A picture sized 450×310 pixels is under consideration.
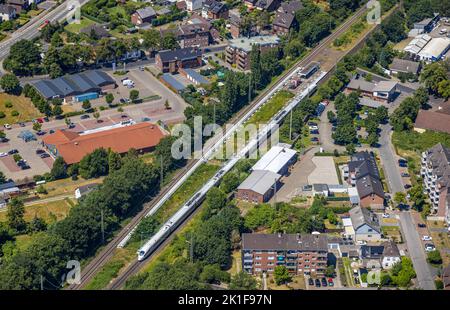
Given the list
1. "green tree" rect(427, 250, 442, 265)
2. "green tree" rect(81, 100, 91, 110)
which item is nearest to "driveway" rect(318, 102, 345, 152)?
"green tree" rect(427, 250, 442, 265)

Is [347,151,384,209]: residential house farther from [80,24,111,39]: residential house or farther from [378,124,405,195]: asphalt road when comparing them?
[80,24,111,39]: residential house

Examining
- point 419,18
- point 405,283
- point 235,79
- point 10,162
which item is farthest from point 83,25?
point 405,283

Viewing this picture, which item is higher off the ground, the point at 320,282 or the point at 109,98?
the point at 109,98

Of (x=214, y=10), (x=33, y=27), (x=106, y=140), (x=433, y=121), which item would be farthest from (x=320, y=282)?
(x=33, y=27)

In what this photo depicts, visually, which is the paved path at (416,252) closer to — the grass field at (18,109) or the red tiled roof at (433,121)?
the red tiled roof at (433,121)

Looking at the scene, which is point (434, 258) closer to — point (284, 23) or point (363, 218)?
point (363, 218)

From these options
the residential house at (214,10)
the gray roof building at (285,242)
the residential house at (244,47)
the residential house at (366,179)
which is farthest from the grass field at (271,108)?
the gray roof building at (285,242)
